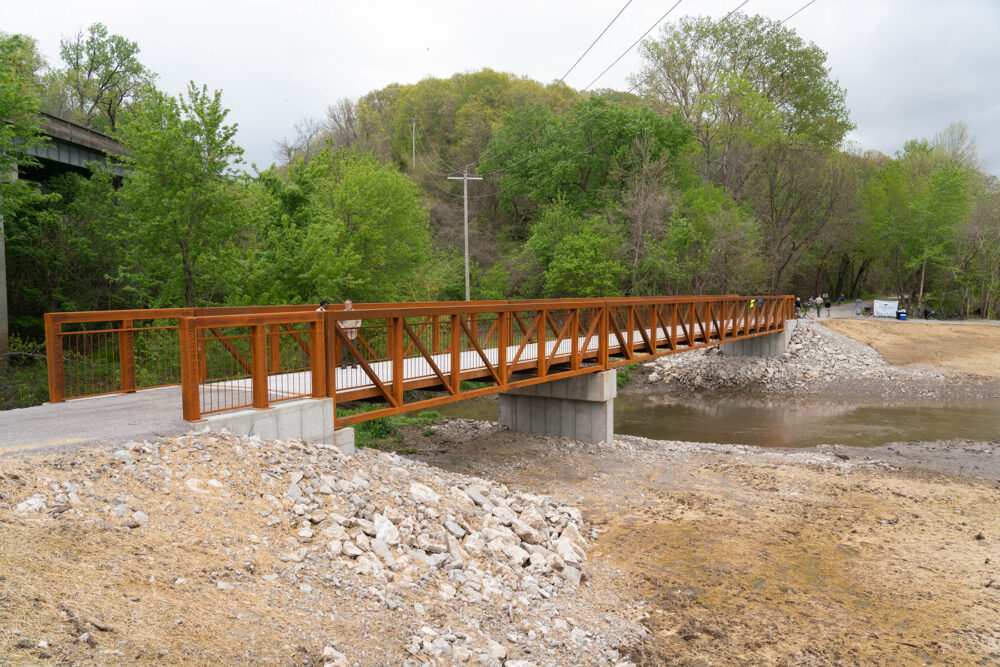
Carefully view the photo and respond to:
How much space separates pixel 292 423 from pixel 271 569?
10.9ft

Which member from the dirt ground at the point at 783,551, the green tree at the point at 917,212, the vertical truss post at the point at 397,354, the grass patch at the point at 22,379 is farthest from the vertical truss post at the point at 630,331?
the green tree at the point at 917,212

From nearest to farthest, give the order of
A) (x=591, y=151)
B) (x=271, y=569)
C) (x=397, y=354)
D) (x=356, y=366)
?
(x=271, y=569)
(x=397, y=354)
(x=356, y=366)
(x=591, y=151)

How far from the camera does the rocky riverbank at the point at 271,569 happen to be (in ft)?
14.2

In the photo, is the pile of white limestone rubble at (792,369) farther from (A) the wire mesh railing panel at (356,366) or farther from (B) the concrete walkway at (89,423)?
(B) the concrete walkway at (89,423)

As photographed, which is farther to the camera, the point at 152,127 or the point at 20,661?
the point at 152,127

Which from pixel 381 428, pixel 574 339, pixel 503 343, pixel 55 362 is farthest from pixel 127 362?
pixel 574 339

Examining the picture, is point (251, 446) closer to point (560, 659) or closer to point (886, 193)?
point (560, 659)

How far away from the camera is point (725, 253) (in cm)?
4169

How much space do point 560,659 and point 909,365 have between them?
3198cm

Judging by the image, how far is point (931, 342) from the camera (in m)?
34.2

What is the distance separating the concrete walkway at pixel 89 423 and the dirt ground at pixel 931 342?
33369mm

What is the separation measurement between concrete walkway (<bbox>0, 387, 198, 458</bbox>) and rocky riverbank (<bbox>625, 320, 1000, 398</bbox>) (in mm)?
24447

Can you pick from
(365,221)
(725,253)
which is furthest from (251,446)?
(725,253)

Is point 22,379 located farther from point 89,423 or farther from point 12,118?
point 89,423
